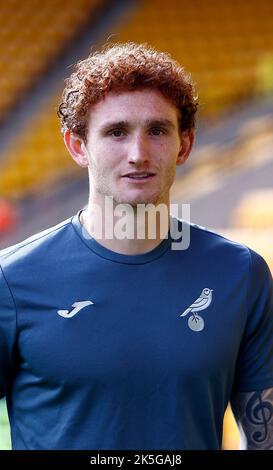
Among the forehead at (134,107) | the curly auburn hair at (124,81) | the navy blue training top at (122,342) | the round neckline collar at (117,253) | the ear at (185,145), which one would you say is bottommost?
the navy blue training top at (122,342)

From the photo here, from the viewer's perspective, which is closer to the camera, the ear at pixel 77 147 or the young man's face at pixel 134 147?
the young man's face at pixel 134 147

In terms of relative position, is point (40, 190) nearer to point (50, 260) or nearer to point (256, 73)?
point (256, 73)

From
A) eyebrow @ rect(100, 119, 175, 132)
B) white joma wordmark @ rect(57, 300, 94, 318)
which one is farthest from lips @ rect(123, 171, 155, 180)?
white joma wordmark @ rect(57, 300, 94, 318)

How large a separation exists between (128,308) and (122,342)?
A: 0.26 feet

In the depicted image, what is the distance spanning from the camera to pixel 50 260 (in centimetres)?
180

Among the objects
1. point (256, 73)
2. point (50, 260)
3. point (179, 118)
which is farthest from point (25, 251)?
point (256, 73)

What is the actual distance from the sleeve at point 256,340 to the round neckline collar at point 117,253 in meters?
0.22

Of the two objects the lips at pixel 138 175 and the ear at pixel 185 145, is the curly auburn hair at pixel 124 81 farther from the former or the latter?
the lips at pixel 138 175

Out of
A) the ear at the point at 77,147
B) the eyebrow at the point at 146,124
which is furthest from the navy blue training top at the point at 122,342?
the eyebrow at the point at 146,124

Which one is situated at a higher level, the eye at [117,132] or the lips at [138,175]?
the eye at [117,132]

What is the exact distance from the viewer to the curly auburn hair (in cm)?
176

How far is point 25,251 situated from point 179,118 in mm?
471

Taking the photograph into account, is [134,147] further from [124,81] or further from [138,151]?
[124,81]

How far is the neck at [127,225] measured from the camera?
69.5 inches
